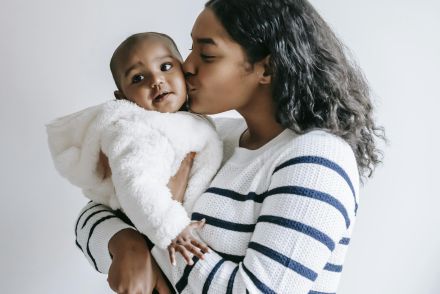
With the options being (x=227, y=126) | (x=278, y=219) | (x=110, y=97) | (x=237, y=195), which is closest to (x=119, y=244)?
(x=237, y=195)

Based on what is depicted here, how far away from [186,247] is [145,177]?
0.16m

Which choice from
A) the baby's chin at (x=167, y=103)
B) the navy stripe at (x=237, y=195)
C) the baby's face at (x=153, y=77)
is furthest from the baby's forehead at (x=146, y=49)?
the navy stripe at (x=237, y=195)

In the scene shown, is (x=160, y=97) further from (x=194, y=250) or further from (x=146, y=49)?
(x=194, y=250)

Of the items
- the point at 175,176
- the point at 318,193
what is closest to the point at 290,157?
the point at 318,193

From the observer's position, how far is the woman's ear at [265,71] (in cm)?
116

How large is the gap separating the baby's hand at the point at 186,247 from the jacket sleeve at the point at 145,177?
1 cm

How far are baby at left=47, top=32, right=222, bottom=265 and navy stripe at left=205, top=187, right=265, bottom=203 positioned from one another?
8 cm

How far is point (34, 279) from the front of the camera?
1.81 m

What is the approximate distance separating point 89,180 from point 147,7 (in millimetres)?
776

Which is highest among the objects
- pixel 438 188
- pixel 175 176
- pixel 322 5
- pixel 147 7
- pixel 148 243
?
pixel 147 7

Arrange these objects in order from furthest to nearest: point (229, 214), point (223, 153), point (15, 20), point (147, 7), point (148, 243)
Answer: point (147, 7) < point (15, 20) < point (223, 153) < point (148, 243) < point (229, 214)

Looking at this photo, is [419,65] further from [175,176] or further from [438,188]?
[175,176]

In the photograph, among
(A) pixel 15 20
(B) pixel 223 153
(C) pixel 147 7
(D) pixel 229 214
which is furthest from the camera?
(C) pixel 147 7

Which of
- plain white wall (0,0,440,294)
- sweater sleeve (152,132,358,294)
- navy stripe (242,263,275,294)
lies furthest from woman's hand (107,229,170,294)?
plain white wall (0,0,440,294)
